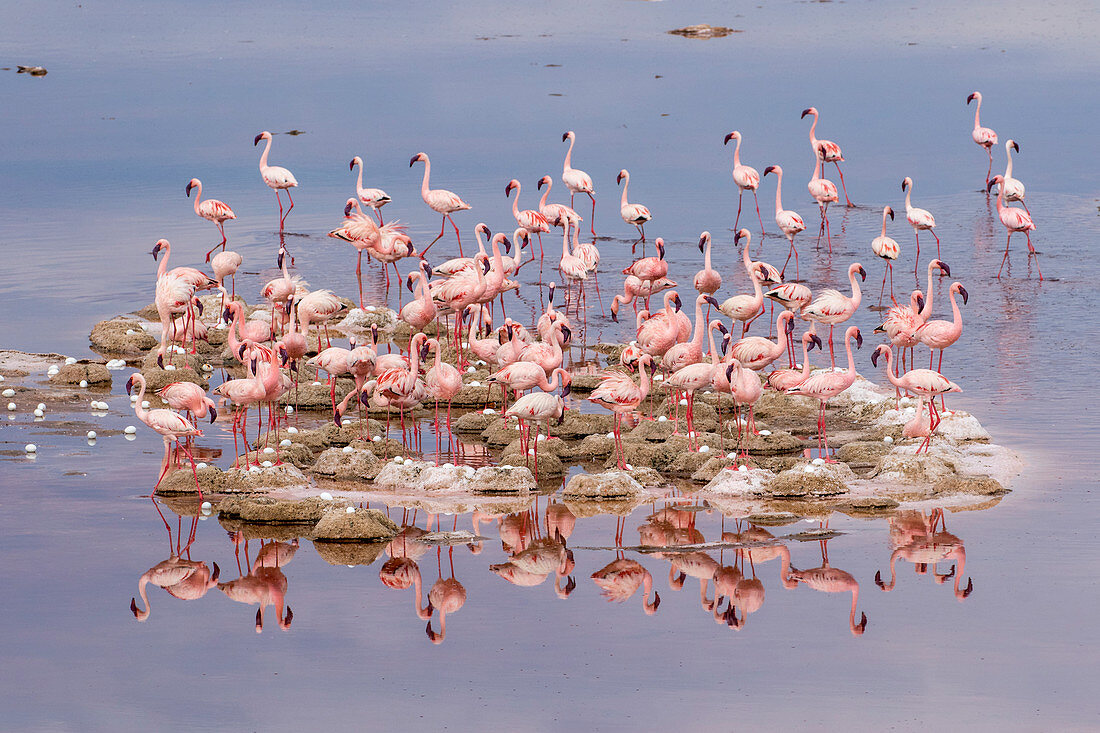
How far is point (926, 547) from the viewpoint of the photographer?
11680 mm

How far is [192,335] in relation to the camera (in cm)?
1767

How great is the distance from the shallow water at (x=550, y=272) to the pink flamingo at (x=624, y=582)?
0.38ft

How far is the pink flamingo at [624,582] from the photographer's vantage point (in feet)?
35.4

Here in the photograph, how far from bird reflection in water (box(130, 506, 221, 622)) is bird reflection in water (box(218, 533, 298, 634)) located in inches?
6.9

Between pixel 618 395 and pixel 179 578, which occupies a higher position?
pixel 618 395

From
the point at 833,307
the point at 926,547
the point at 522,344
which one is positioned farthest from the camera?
the point at 833,307

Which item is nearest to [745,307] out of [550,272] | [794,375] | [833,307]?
[833,307]

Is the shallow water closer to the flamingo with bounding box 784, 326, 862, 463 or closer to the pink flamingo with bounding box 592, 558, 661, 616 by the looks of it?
the pink flamingo with bounding box 592, 558, 661, 616

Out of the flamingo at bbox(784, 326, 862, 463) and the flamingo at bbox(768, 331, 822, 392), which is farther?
the flamingo at bbox(768, 331, 822, 392)

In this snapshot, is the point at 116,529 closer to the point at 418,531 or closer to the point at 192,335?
the point at 418,531

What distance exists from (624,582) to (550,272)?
13.0 metres

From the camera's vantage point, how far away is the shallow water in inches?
366

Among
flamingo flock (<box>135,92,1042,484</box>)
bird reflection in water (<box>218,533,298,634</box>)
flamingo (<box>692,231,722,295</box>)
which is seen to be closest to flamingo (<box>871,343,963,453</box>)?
flamingo flock (<box>135,92,1042,484</box>)

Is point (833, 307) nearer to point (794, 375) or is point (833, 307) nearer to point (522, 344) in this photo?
point (794, 375)
